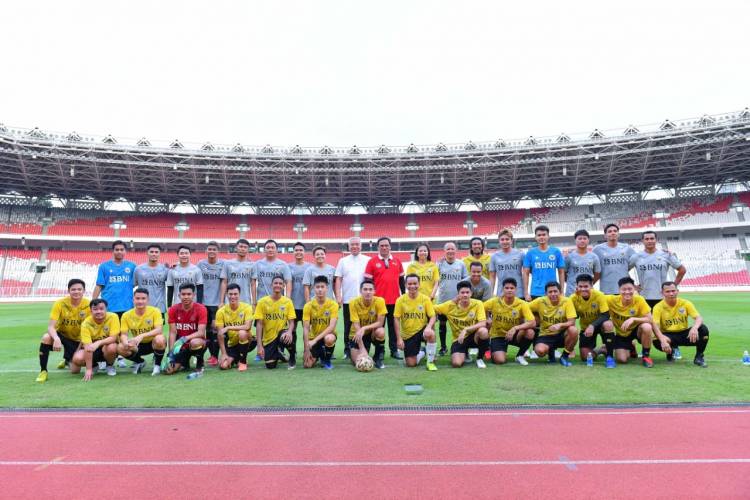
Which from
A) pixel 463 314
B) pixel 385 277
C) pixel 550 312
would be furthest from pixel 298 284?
pixel 550 312

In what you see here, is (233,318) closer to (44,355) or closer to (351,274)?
(351,274)

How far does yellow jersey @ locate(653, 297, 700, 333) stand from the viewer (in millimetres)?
6371

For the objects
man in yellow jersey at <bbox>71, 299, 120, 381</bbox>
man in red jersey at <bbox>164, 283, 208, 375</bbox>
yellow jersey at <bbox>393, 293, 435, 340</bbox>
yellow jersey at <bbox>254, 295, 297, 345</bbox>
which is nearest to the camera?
man in yellow jersey at <bbox>71, 299, 120, 381</bbox>

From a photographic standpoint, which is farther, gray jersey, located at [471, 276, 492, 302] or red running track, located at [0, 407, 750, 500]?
gray jersey, located at [471, 276, 492, 302]

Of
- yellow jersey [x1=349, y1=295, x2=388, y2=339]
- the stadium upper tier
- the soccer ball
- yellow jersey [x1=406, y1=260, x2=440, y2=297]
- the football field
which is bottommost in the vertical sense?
the football field

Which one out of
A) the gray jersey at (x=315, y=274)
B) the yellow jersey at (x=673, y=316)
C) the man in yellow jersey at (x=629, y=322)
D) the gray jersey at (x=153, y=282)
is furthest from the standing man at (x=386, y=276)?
the yellow jersey at (x=673, y=316)

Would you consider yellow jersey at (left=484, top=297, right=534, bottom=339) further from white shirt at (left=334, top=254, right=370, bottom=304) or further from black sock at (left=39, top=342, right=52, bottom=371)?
black sock at (left=39, top=342, right=52, bottom=371)

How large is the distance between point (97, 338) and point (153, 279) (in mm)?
1473

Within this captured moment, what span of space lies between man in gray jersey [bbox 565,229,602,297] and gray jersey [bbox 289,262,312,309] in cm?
473

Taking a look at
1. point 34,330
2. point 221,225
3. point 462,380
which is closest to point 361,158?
point 221,225

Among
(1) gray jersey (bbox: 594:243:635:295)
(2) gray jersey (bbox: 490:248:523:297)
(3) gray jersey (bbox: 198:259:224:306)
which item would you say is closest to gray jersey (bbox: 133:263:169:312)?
(3) gray jersey (bbox: 198:259:224:306)

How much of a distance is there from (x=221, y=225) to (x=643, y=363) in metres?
37.8

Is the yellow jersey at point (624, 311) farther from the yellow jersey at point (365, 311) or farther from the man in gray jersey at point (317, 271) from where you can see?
the man in gray jersey at point (317, 271)

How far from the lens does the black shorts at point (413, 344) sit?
645 centimetres
